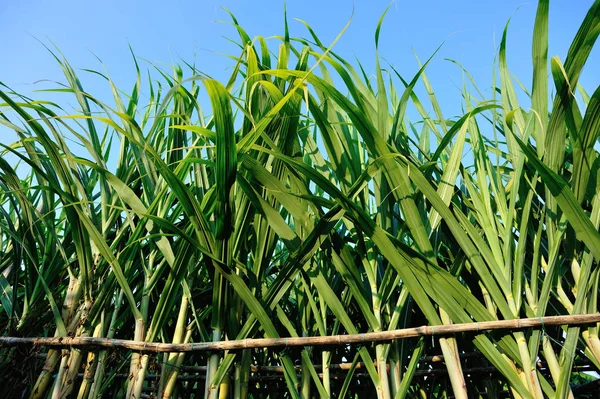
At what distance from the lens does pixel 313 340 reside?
671mm

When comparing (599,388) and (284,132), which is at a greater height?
(284,132)

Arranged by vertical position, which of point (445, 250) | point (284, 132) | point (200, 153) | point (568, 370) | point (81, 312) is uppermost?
point (200, 153)

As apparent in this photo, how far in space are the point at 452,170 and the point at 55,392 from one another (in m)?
0.72

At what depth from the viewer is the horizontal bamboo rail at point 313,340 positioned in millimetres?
595

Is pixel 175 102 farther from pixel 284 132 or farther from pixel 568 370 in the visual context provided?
pixel 568 370

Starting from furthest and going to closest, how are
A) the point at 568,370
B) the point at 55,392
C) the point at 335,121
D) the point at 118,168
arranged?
the point at 118,168 → the point at 335,121 → the point at 55,392 → the point at 568,370

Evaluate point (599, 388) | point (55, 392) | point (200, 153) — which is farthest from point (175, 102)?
point (599, 388)

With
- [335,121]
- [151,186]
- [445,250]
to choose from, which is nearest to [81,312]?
[151,186]

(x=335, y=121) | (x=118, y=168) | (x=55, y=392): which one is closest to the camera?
(x=55, y=392)

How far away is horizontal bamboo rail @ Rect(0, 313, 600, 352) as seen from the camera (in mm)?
595

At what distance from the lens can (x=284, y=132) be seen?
0.73 metres

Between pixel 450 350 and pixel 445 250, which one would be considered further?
pixel 445 250

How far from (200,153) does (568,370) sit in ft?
2.62

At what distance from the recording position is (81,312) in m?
0.77
